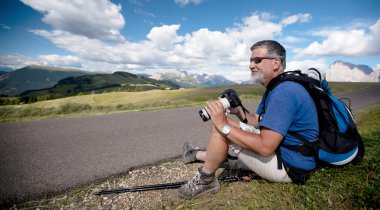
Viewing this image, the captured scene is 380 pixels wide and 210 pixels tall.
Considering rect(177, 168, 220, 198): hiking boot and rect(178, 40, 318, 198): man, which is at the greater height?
rect(178, 40, 318, 198): man

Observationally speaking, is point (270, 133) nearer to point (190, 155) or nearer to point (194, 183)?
point (194, 183)

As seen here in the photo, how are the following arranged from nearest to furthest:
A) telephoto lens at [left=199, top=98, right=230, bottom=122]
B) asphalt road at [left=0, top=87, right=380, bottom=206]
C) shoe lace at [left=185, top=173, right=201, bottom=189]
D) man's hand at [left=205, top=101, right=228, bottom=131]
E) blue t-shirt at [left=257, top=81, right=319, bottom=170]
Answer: blue t-shirt at [left=257, top=81, right=319, bottom=170], man's hand at [left=205, top=101, right=228, bottom=131], telephoto lens at [left=199, top=98, right=230, bottom=122], shoe lace at [left=185, top=173, right=201, bottom=189], asphalt road at [left=0, top=87, right=380, bottom=206]

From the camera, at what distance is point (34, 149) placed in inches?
242

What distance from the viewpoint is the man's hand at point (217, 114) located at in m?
3.14

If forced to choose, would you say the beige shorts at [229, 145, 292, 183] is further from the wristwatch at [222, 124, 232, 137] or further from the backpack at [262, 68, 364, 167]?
the wristwatch at [222, 124, 232, 137]

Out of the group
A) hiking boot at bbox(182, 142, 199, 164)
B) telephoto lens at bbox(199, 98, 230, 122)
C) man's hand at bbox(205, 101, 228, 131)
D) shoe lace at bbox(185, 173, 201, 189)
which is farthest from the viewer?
hiking boot at bbox(182, 142, 199, 164)

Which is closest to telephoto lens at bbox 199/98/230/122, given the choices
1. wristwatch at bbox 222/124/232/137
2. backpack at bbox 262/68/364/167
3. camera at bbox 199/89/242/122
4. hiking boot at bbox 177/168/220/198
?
camera at bbox 199/89/242/122

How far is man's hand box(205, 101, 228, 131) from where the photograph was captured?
3.14m

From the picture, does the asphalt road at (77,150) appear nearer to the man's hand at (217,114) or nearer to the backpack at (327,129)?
the man's hand at (217,114)

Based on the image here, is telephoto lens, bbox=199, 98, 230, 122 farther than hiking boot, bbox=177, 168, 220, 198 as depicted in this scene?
No

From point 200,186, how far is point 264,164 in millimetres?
1011

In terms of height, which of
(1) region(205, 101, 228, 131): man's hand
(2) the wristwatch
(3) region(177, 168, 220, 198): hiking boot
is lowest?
(3) region(177, 168, 220, 198): hiking boot

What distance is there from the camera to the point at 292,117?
2.85 metres

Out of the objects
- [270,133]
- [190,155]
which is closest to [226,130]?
[270,133]
